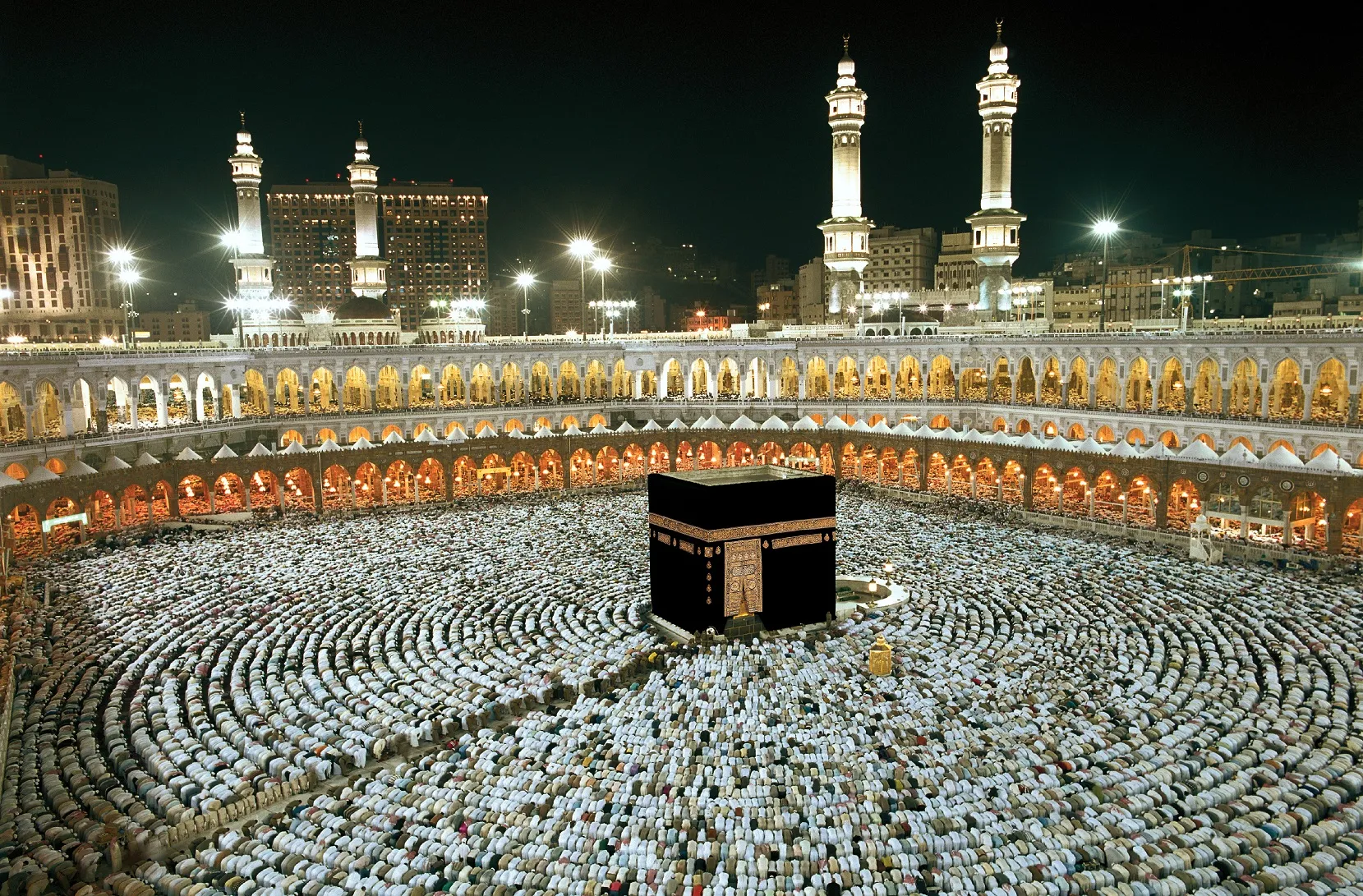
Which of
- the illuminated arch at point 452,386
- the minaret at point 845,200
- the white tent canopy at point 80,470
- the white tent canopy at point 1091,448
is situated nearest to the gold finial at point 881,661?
the white tent canopy at point 1091,448

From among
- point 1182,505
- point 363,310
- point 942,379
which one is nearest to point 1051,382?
point 942,379

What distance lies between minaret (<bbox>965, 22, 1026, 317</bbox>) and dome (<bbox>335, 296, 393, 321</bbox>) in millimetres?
26575

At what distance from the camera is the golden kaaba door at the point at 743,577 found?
688 inches

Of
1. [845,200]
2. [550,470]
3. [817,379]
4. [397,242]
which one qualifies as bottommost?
[550,470]

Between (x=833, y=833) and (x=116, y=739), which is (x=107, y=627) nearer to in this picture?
(x=116, y=739)

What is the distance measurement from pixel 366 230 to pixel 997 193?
97.4 feet

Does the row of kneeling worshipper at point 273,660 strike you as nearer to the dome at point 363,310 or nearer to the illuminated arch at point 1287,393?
the dome at point 363,310

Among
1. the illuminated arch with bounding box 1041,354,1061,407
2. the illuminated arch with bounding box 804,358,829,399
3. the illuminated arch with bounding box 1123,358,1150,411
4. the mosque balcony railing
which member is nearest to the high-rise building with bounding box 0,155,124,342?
the mosque balcony railing

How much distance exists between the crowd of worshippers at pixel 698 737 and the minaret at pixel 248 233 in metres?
23.6

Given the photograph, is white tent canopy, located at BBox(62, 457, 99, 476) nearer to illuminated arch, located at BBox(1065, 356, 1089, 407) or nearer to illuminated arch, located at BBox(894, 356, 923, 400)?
illuminated arch, located at BBox(894, 356, 923, 400)

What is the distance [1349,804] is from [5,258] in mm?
88882

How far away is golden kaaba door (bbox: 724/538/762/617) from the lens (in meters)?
17.5

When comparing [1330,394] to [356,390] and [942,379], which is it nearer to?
[942,379]

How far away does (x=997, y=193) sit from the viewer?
136 feet
